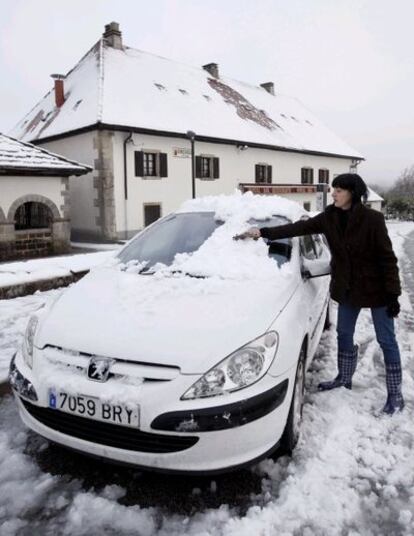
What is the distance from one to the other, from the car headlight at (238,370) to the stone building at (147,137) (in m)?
12.7

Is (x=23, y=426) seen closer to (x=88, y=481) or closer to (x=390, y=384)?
(x=88, y=481)

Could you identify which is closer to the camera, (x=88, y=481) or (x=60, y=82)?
(x=88, y=481)

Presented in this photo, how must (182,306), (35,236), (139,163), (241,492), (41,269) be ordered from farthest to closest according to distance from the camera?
(139,163)
(35,236)
(41,269)
(182,306)
(241,492)

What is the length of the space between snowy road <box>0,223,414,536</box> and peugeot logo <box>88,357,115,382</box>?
0.66m

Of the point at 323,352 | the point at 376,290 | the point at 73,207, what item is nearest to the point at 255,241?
the point at 376,290

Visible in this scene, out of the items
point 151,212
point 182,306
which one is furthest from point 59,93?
point 182,306

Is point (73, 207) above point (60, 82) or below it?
below

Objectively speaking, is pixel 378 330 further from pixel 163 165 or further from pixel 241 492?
pixel 163 165

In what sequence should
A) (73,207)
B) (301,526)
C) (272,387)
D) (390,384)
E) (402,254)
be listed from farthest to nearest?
(73,207)
(402,254)
(390,384)
(272,387)
(301,526)

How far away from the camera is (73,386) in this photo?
2203mm

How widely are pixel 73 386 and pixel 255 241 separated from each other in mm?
1777

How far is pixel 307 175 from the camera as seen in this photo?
98.2 feet

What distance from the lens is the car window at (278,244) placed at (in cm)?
331

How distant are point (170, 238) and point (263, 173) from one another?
23027mm
